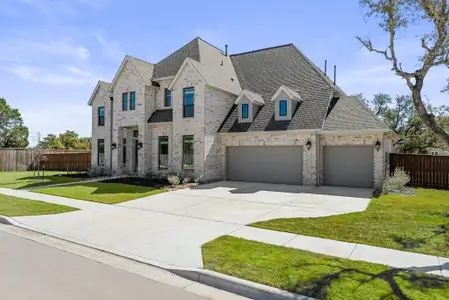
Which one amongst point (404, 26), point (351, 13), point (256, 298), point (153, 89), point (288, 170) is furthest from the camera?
point (153, 89)

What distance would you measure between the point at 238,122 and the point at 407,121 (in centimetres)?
2497

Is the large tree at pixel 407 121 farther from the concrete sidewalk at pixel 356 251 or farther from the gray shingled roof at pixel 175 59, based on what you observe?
the concrete sidewalk at pixel 356 251

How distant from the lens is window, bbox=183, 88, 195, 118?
18.1 metres

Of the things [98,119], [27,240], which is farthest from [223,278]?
[98,119]

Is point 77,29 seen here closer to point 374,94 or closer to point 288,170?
point 288,170

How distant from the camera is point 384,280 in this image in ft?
14.6

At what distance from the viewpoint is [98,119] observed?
77.7 feet

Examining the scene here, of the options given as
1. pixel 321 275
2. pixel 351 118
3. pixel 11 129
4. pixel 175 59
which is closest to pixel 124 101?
pixel 175 59

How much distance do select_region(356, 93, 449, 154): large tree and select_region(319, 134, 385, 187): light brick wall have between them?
12.6 m

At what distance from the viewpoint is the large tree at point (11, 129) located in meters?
45.9

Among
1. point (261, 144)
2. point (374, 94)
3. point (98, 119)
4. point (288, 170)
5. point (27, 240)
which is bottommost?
point (27, 240)

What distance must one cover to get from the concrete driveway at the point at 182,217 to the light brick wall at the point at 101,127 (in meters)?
11.1

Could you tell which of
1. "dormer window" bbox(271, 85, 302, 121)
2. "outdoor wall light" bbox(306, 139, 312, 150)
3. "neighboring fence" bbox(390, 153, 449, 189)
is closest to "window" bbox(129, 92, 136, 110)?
"dormer window" bbox(271, 85, 302, 121)

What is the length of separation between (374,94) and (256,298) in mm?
38107
